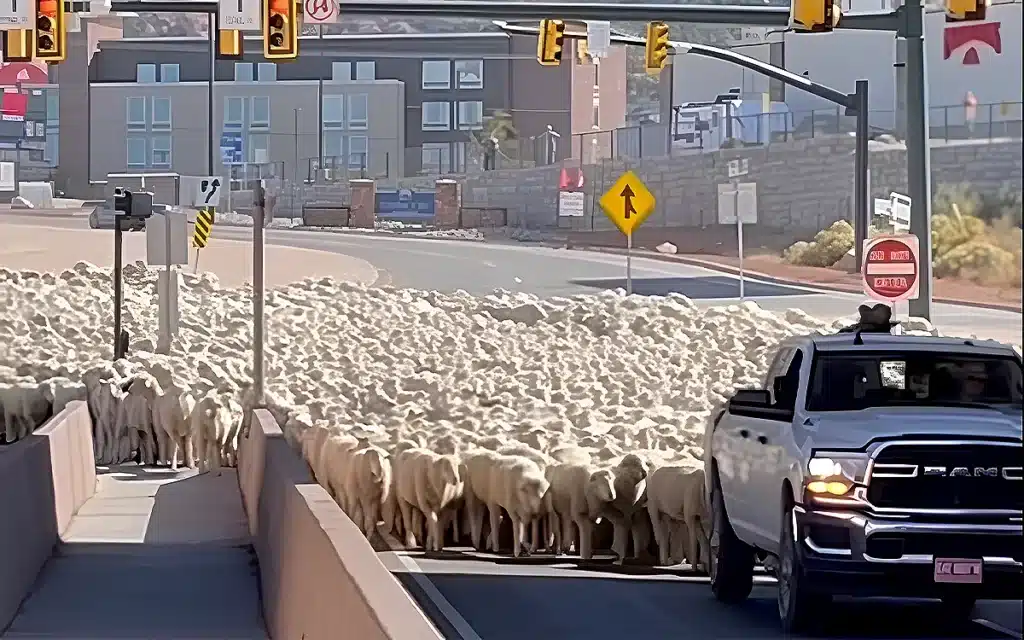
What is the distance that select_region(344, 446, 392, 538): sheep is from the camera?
1933cm

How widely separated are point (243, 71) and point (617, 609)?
70.8 m

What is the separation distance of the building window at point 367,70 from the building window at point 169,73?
8372mm

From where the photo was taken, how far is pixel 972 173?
197 feet

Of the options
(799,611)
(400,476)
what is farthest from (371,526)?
(799,611)

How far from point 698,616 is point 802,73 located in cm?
5972

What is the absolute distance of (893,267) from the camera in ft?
84.5

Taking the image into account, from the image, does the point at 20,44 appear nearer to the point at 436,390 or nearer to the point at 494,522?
the point at 436,390

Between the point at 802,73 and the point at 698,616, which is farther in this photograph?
the point at 802,73

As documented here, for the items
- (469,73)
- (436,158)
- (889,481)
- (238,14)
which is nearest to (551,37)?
(238,14)

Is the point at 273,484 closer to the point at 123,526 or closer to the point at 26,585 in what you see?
the point at 26,585

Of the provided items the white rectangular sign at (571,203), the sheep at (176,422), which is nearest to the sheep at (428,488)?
the sheep at (176,422)

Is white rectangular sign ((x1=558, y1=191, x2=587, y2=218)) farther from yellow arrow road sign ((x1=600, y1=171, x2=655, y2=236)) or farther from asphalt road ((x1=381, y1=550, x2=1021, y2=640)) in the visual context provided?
asphalt road ((x1=381, y1=550, x2=1021, y2=640))

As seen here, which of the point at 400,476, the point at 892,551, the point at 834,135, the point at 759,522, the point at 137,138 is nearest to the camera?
the point at 892,551

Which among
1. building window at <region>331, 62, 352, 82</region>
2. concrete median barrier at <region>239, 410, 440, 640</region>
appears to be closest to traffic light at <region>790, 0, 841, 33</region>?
concrete median barrier at <region>239, 410, 440, 640</region>
